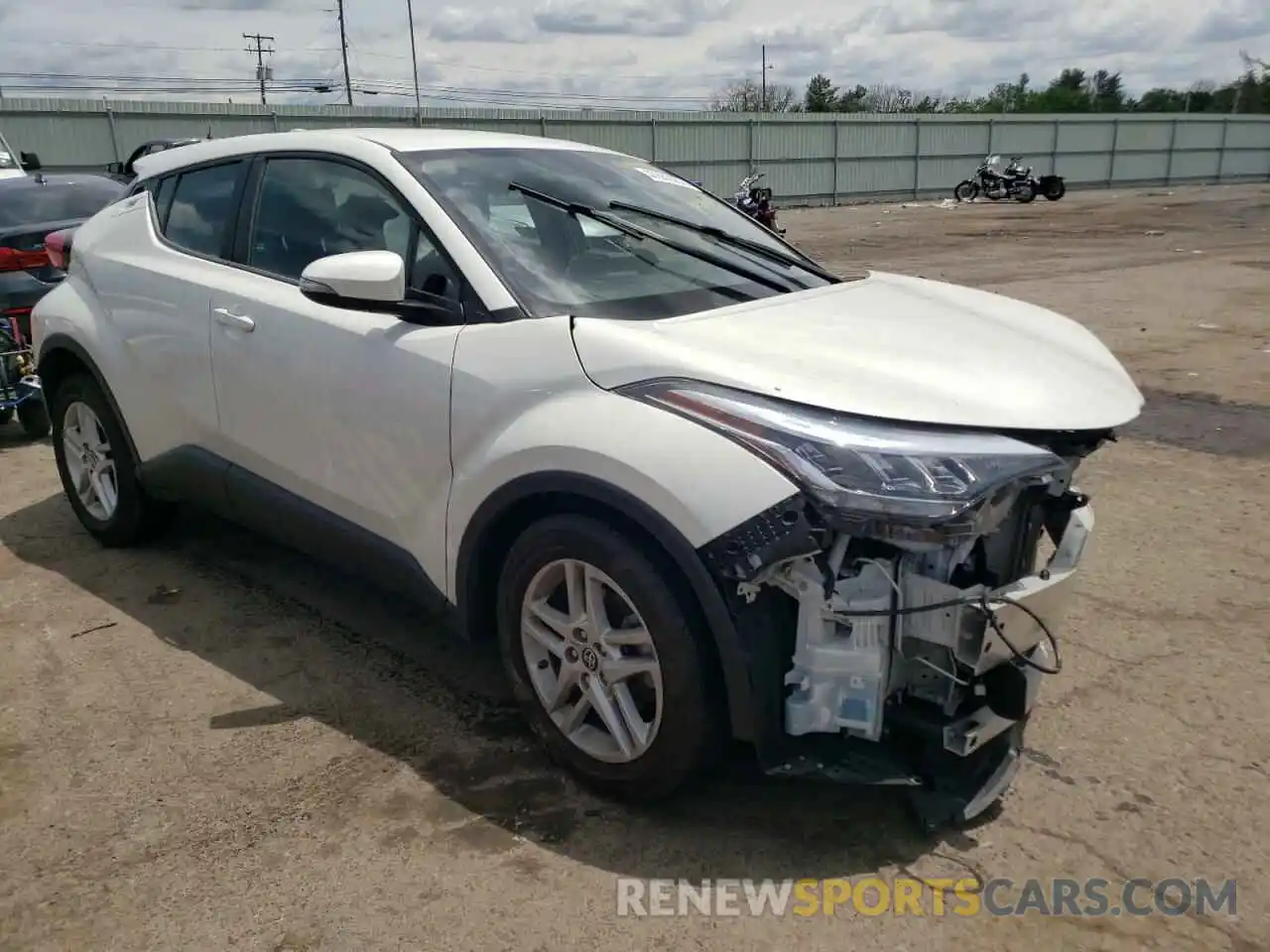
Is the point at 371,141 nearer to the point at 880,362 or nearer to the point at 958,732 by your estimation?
the point at 880,362

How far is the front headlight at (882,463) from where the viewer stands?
239 centimetres

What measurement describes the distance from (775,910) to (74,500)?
4052 millimetres

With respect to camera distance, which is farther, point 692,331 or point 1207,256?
point 1207,256

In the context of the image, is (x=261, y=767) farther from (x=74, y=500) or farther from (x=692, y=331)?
(x=74, y=500)

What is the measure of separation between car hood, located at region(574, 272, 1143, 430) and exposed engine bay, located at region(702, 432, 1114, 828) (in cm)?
15

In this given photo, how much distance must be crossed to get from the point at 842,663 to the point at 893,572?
0.81ft

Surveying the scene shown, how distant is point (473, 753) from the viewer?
129 inches

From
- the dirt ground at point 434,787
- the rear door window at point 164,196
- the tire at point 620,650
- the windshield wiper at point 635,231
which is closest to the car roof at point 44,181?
the rear door window at point 164,196

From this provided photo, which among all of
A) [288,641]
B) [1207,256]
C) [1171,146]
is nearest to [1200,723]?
[288,641]

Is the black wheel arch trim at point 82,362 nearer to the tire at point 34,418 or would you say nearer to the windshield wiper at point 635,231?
the windshield wiper at point 635,231

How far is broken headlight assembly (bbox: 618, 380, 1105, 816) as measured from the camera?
95.7 inches

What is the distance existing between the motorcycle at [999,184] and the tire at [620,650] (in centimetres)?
3465

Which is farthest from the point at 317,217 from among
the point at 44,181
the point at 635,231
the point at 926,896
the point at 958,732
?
the point at 44,181

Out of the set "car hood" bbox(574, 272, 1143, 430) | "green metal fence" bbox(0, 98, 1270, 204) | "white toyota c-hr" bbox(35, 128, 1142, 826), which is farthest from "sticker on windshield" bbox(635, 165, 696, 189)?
"green metal fence" bbox(0, 98, 1270, 204)
